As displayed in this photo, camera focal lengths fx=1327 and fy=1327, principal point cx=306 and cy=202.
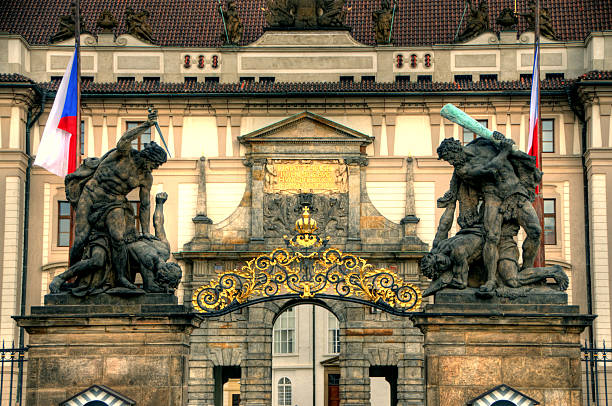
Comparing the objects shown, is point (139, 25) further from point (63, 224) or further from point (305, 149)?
point (305, 149)

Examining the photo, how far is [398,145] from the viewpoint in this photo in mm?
42938

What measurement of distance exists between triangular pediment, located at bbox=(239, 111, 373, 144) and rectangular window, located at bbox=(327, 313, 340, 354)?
63.9 ft

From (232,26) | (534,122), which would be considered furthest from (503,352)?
(232,26)

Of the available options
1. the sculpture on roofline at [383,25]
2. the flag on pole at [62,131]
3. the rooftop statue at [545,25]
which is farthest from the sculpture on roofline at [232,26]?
the flag on pole at [62,131]

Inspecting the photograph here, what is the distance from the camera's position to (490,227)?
18.7 meters

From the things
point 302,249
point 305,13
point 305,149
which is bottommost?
point 302,249

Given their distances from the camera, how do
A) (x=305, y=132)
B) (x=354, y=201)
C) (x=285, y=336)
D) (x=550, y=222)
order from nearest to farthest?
(x=354, y=201) < (x=550, y=222) < (x=305, y=132) < (x=285, y=336)

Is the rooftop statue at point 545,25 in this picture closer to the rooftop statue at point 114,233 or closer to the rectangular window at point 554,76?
the rectangular window at point 554,76

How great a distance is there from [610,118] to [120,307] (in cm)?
2636

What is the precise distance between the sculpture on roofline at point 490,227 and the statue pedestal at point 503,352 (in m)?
0.37

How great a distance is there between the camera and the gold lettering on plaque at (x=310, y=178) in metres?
42.5

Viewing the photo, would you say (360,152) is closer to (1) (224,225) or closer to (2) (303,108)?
(2) (303,108)

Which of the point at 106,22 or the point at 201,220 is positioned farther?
the point at 106,22

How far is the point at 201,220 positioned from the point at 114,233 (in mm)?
23179
